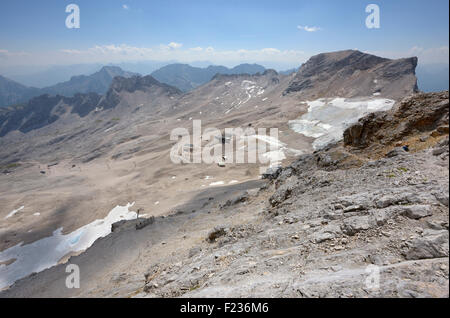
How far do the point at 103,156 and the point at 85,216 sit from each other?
110708 millimetres

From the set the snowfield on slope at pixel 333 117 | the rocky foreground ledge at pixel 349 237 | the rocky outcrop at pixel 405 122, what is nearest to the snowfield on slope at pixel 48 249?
the rocky foreground ledge at pixel 349 237

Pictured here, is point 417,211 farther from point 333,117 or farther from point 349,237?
point 333,117

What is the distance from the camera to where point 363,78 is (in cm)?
15300

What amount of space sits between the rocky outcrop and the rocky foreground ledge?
73 mm

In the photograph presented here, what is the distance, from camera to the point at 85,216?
201 ft

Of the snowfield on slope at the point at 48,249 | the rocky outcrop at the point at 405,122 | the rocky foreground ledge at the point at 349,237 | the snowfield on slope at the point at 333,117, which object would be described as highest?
the snowfield on slope at the point at 333,117

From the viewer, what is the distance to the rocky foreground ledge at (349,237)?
306 inches

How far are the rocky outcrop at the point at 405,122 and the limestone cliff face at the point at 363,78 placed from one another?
12856 centimetres

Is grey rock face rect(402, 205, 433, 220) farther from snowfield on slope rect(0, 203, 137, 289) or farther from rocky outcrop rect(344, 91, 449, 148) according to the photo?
snowfield on slope rect(0, 203, 137, 289)

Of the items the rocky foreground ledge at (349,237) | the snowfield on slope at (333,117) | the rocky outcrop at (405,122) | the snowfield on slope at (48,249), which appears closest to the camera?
the rocky foreground ledge at (349,237)

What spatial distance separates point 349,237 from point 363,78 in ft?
587

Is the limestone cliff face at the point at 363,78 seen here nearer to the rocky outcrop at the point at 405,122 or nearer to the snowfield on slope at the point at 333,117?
the snowfield on slope at the point at 333,117

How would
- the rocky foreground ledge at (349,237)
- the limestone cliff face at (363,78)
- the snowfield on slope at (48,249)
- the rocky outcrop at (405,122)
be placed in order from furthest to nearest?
1. the limestone cliff face at (363,78)
2. the snowfield on slope at (48,249)
3. the rocky outcrop at (405,122)
4. the rocky foreground ledge at (349,237)
